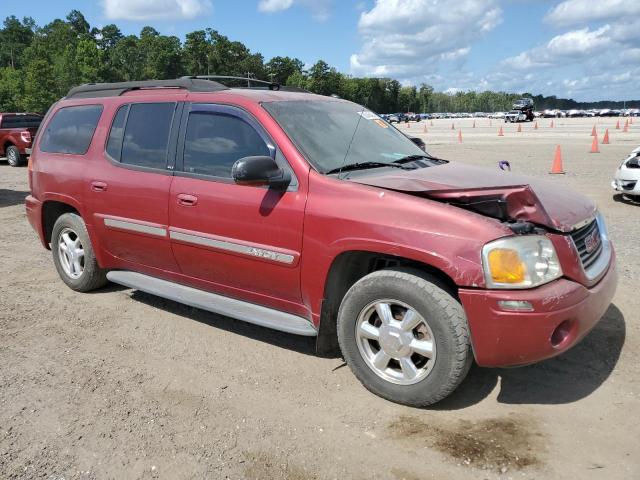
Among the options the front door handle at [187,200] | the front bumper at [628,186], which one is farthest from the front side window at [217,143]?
the front bumper at [628,186]

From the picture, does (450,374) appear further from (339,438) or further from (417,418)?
(339,438)

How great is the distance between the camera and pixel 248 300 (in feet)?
13.2

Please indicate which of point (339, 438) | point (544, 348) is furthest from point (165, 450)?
point (544, 348)

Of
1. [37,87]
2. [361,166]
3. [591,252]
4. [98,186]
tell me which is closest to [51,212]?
[98,186]

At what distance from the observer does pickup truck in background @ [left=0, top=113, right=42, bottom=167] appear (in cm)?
1777

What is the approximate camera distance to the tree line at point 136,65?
67.8m

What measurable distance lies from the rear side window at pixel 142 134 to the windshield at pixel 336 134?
3.23ft

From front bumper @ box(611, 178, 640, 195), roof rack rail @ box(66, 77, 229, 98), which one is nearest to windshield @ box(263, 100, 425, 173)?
roof rack rail @ box(66, 77, 229, 98)

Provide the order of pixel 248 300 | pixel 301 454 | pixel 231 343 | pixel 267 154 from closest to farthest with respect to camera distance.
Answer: pixel 301 454, pixel 267 154, pixel 248 300, pixel 231 343

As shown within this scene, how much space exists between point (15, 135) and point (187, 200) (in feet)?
55.0

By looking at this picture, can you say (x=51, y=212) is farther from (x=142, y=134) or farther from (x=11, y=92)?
(x=11, y=92)

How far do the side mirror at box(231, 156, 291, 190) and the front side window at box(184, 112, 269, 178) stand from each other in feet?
0.96

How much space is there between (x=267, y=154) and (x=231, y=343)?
1516 millimetres

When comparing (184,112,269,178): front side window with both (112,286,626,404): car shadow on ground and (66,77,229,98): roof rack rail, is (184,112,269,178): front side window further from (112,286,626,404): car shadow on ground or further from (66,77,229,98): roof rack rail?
(112,286,626,404): car shadow on ground
